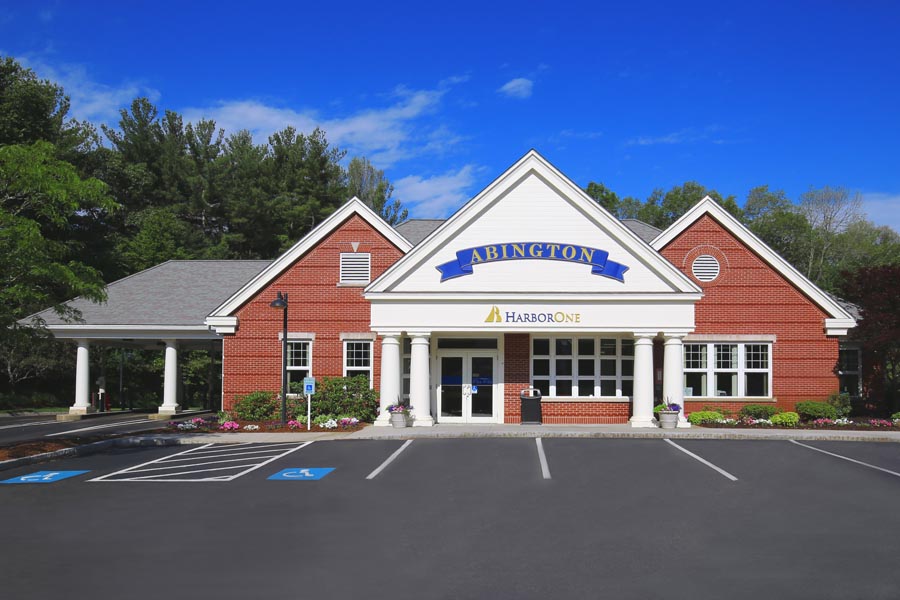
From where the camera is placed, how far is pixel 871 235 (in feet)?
197

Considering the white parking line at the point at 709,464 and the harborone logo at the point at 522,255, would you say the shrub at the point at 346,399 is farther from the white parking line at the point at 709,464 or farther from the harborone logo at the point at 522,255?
the white parking line at the point at 709,464

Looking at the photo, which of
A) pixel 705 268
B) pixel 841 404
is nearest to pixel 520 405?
pixel 705 268

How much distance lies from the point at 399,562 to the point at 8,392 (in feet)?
130

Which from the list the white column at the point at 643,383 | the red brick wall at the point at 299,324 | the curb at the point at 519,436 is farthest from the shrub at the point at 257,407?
the white column at the point at 643,383

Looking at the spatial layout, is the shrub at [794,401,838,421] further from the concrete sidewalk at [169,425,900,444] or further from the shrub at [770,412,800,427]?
the concrete sidewalk at [169,425,900,444]

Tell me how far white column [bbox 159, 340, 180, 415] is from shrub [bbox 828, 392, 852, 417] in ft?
74.7

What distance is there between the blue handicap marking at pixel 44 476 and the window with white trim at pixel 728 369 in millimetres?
17735

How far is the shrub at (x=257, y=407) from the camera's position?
24.4 m

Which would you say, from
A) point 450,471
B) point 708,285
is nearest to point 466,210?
point 708,285

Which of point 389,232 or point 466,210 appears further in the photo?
point 389,232

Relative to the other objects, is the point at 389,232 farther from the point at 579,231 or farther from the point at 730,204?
the point at 730,204

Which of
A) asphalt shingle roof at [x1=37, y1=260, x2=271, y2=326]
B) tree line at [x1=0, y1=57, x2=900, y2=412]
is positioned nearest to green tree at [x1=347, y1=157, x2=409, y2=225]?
tree line at [x1=0, y1=57, x2=900, y2=412]

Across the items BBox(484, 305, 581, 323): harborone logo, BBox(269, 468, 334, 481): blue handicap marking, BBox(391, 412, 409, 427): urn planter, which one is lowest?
BBox(269, 468, 334, 481): blue handicap marking

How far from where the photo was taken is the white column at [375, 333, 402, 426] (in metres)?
23.0
